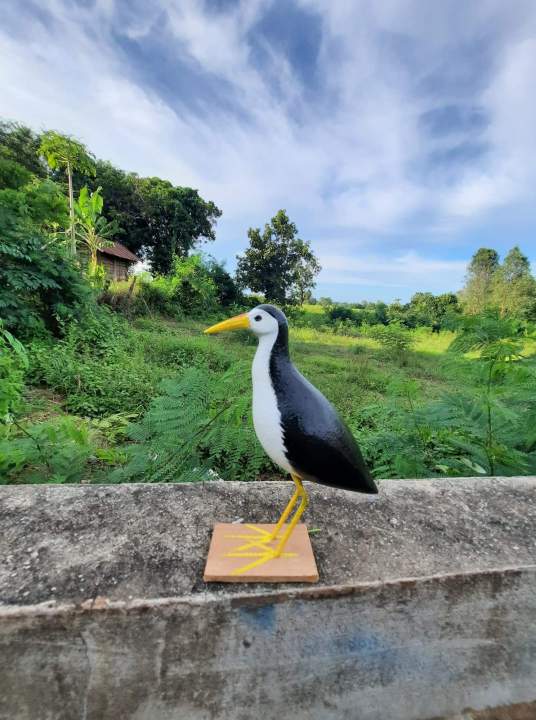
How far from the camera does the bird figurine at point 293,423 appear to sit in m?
1.05

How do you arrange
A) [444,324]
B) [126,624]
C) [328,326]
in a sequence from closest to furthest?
[126,624]
[444,324]
[328,326]

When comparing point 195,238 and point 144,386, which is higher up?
point 195,238

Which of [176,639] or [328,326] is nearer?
[176,639]

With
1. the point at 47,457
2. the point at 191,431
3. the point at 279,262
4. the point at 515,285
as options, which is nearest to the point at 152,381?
the point at 47,457

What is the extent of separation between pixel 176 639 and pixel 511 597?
1.05 meters

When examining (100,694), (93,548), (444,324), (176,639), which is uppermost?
(444,324)

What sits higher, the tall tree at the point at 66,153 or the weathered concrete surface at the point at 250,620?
the tall tree at the point at 66,153

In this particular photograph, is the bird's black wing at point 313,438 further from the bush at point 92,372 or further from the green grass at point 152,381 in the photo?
the bush at point 92,372

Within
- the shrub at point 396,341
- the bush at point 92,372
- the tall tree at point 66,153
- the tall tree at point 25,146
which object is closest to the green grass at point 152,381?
the bush at point 92,372

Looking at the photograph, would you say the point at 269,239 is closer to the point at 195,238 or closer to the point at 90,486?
the point at 195,238

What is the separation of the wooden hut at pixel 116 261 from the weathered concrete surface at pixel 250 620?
1486cm

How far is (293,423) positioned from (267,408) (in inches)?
3.6

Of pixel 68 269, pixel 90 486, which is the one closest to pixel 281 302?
pixel 68 269

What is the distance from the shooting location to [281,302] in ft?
53.2
